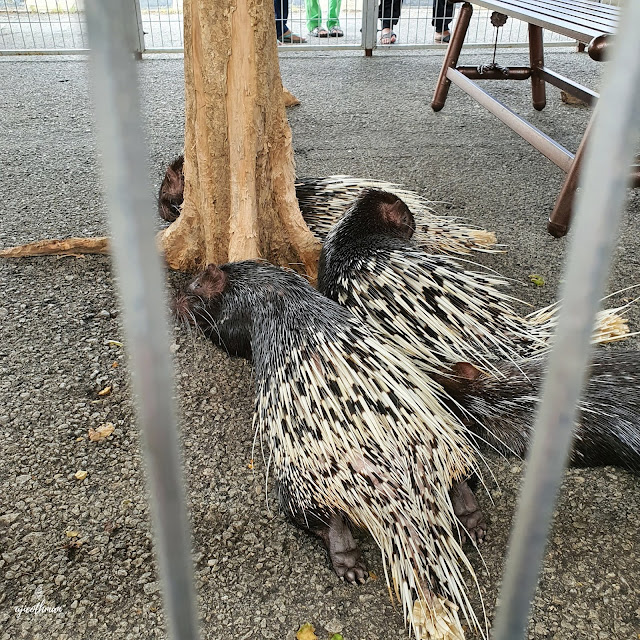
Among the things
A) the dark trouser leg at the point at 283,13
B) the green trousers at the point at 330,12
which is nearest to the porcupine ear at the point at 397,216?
the dark trouser leg at the point at 283,13

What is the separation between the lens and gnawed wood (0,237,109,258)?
2045 mm

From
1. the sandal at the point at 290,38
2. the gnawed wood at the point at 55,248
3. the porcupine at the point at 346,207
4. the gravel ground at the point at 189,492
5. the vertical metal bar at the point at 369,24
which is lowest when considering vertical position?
the gravel ground at the point at 189,492

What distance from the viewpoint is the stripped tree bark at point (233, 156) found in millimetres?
1643

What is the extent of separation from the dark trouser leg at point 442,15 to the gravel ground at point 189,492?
324 cm

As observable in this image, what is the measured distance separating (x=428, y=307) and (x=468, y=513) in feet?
1.57

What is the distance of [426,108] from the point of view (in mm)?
3758

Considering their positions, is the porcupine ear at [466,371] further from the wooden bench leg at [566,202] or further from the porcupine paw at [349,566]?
the wooden bench leg at [566,202]

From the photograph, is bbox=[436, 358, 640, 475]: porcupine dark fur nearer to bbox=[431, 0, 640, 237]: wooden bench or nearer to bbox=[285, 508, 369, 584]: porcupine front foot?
bbox=[285, 508, 369, 584]: porcupine front foot

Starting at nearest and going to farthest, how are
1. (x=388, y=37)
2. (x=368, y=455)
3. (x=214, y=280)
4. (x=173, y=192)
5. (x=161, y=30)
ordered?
(x=368, y=455) → (x=214, y=280) → (x=173, y=192) → (x=161, y=30) → (x=388, y=37)

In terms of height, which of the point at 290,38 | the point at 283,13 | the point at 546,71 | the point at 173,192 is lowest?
the point at 173,192

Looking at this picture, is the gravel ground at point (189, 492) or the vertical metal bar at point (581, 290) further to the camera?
the gravel ground at point (189, 492)

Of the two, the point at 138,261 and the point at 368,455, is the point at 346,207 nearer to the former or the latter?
the point at 368,455

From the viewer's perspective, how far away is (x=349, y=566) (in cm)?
108

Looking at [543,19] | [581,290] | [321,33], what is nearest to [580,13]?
[543,19]
